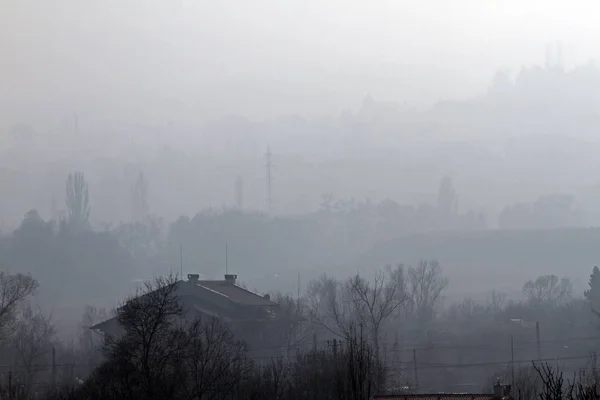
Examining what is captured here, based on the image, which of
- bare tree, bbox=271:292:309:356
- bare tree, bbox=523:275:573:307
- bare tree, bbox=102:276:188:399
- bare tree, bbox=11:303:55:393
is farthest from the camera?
bare tree, bbox=523:275:573:307

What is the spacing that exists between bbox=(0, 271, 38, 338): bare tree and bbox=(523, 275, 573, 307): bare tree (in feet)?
126

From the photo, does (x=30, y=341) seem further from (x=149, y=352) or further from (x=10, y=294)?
(x=149, y=352)

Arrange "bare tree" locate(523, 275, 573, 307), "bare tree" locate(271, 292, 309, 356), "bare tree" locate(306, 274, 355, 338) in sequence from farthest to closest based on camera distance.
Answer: "bare tree" locate(523, 275, 573, 307) < "bare tree" locate(306, 274, 355, 338) < "bare tree" locate(271, 292, 309, 356)

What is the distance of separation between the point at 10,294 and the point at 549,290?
1735 inches

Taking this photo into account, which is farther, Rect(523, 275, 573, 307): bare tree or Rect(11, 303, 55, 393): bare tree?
Rect(523, 275, 573, 307): bare tree

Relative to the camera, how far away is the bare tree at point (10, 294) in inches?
2199

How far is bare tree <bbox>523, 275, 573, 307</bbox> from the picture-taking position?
77.4m

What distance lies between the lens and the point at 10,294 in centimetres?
5947

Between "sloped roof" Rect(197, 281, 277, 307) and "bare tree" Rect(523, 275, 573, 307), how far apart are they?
2803cm

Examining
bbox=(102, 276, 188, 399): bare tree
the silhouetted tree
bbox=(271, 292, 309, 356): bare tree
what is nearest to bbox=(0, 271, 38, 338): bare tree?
bbox=(271, 292, 309, 356): bare tree

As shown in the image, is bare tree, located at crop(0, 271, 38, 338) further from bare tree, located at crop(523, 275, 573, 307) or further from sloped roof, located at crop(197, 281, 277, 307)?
bare tree, located at crop(523, 275, 573, 307)

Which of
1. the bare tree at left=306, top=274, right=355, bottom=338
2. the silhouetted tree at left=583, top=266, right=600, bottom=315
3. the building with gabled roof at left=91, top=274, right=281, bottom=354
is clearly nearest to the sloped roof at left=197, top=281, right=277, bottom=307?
the building with gabled roof at left=91, top=274, right=281, bottom=354

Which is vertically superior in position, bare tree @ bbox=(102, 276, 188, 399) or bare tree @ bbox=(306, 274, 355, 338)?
bare tree @ bbox=(306, 274, 355, 338)

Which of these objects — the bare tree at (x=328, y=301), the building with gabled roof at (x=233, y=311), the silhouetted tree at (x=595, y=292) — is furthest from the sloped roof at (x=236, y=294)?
the silhouetted tree at (x=595, y=292)
